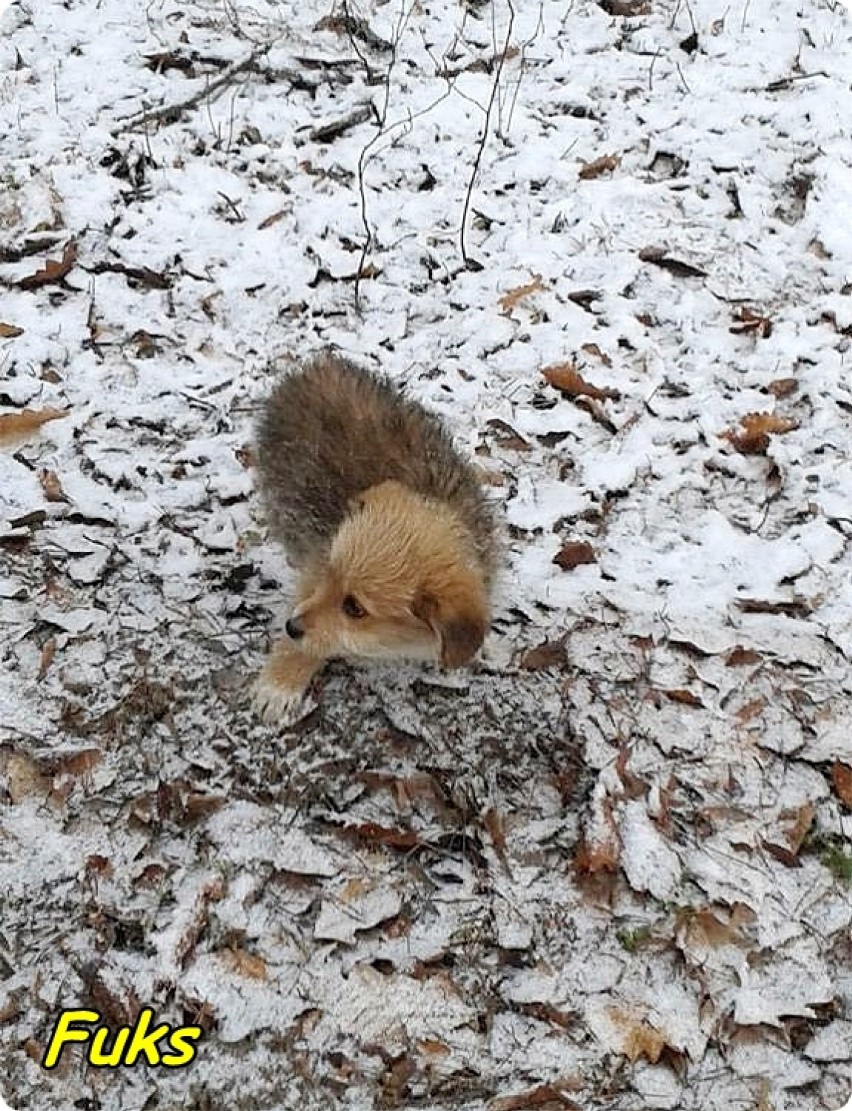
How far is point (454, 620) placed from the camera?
3.84 m

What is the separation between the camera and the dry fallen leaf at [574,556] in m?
4.92

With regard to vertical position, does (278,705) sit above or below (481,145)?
below

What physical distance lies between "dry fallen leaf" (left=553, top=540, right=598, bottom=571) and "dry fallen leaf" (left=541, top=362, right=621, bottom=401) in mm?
1016

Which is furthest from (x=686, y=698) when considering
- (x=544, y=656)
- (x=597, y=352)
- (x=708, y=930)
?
(x=597, y=352)

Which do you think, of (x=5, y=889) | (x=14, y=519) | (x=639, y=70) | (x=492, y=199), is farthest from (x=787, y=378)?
(x=5, y=889)

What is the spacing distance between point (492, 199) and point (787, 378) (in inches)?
81.5

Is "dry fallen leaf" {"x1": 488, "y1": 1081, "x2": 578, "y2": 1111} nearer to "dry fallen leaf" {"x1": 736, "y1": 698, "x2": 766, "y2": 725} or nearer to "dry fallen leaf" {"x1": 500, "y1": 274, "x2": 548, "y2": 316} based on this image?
"dry fallen leaf" {"x1": 736, "y1": 698, "x2": 766, "y2": 725}

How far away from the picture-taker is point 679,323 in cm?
594

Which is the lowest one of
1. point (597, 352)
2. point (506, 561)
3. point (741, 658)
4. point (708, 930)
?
point (708, 930)

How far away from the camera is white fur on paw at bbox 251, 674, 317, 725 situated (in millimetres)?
4316

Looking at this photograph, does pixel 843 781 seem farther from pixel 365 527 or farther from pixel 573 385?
pixel 573 385

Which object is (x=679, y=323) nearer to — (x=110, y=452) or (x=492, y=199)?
(x=492, y=199)

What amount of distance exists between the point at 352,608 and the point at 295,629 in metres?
0.22

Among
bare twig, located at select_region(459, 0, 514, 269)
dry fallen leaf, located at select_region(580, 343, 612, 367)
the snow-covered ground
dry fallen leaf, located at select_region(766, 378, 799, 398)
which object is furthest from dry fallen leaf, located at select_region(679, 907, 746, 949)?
bare twig, located at select_region(459, 0, 514, 269)
